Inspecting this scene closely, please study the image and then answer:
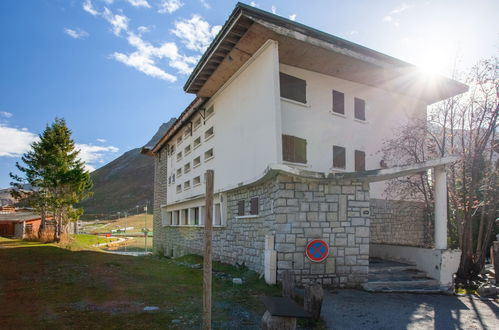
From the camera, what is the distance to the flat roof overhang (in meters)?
11.7

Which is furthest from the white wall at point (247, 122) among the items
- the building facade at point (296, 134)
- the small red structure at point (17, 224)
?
the small red structure at point (17, 224)

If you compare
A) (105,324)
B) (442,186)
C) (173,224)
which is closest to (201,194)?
(173,224)

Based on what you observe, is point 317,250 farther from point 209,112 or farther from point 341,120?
point 209,112

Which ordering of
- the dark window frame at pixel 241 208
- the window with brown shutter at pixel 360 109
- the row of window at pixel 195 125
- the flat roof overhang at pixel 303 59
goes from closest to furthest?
1. the flat roof overhang at pixel 303 59
2. the dark window frame at pixel 241 208
3. the window with brown shutter at pixel 360 109
4. the row of window at pixel 195 125

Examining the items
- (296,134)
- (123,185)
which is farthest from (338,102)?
(123,185)

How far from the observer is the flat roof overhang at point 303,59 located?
A: 38.5 feet

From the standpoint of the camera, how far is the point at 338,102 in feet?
50.1

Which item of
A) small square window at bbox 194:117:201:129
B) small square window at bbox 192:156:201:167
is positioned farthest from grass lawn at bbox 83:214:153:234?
small square window at bbox 194:117:201:129

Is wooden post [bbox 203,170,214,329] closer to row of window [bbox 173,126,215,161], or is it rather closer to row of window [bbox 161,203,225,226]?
row of window [bbox 161,203,225,226]

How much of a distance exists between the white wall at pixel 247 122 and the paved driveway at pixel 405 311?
194 inches

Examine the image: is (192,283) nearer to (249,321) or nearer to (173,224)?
(249,321)

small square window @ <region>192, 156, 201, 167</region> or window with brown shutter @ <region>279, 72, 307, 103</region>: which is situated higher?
window with brown shutter @ <region>279, 72, 307, 103</region>

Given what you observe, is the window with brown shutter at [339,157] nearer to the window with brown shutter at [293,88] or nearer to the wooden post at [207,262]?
the window with brown shutter at [293,88]

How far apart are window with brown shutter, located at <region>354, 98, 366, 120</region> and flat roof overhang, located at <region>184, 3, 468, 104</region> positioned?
91 centimetres
